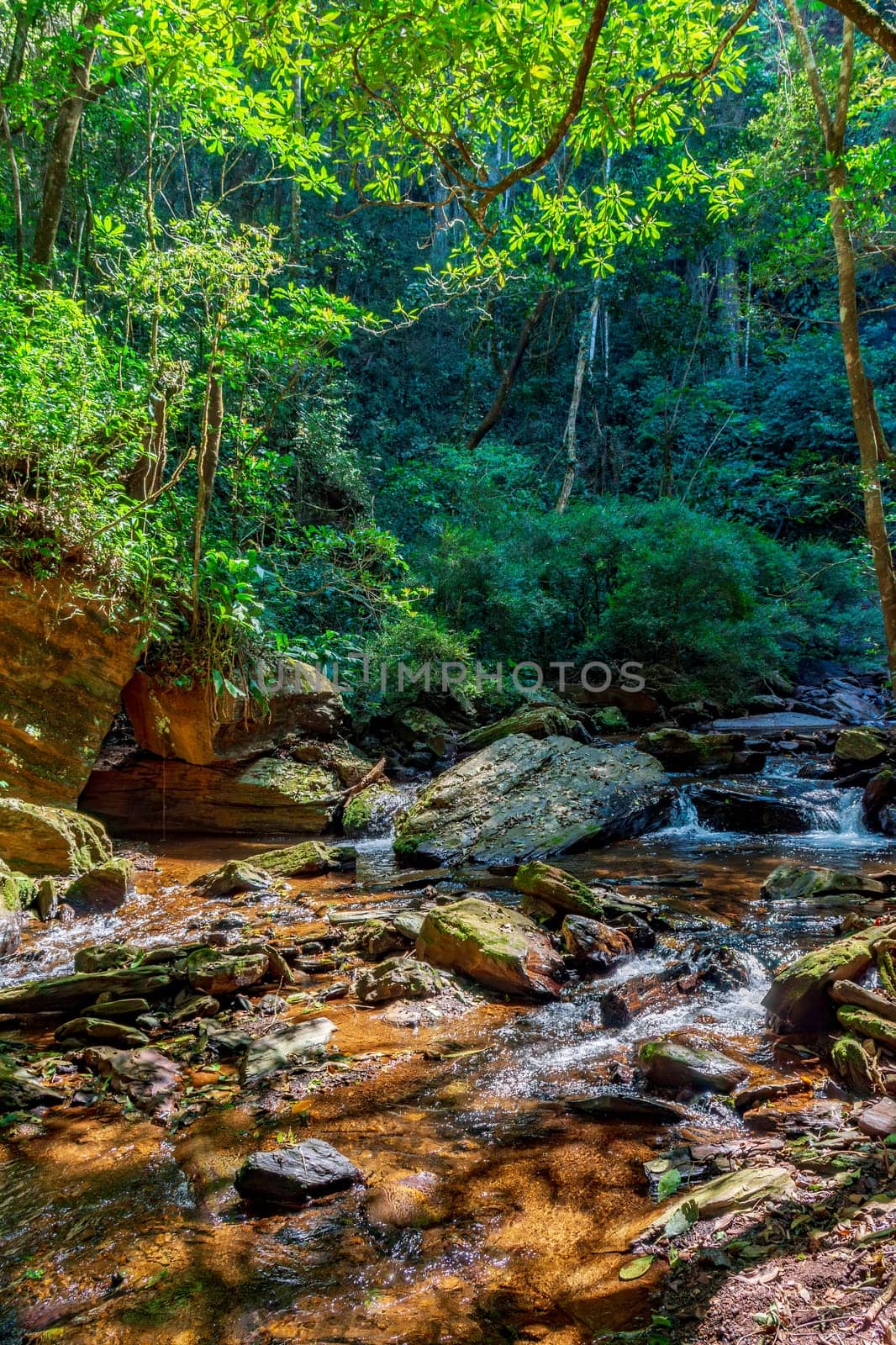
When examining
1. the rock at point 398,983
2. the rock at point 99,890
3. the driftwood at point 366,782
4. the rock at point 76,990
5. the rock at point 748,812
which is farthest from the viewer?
the driftwood at point 366,782

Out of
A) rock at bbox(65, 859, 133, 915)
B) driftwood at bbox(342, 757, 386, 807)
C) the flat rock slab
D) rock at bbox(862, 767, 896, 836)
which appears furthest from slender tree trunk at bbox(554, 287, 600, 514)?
rock at bbox(65, 859, 133, 915)

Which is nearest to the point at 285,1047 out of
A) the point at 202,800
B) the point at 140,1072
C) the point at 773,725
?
the point at 140,1072

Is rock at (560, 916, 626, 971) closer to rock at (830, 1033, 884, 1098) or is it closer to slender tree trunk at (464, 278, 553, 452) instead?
rock at (830, 1033, 884, 1098)

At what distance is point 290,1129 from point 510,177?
4045 millimetres

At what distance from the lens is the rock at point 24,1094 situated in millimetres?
3070

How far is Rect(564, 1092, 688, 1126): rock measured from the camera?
9.36 feet

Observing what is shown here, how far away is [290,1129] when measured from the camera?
2879 millimetres

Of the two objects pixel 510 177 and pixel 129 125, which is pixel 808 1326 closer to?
pixel 510 177

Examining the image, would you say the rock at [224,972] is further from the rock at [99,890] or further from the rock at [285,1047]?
the rock at [99,890]

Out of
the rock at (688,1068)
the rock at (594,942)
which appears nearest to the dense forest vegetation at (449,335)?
the rock at (688,1068)

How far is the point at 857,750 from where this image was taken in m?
9.50

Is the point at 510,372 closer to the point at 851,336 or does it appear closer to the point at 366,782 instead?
the point at 851,336

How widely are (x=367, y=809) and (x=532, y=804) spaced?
7.27 feet

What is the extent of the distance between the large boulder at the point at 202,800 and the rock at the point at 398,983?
4836mm
